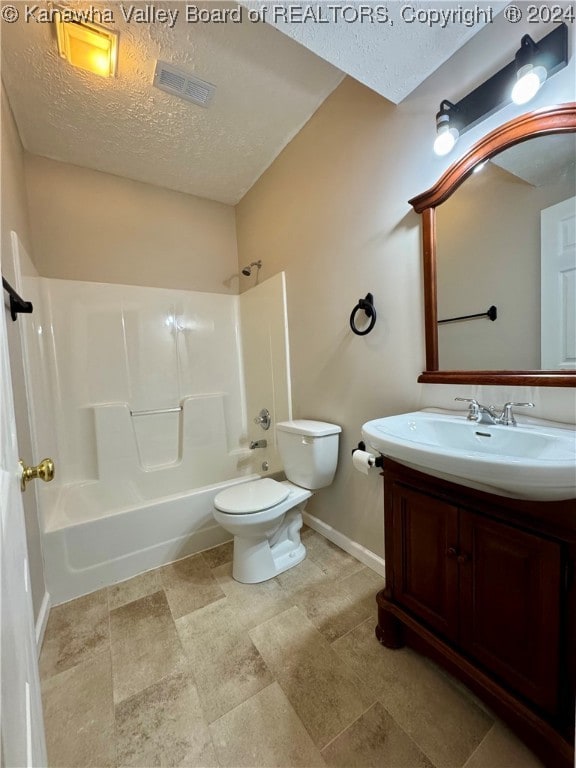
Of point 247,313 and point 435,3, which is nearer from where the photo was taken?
point 435,3

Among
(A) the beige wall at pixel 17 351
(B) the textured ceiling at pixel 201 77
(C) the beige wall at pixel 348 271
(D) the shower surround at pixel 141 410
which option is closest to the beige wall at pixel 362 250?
(C) the beige wall at pixel 348 271

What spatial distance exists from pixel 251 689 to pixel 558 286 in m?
1.67

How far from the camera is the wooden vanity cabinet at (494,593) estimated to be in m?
0.74

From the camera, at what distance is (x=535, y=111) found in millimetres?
934

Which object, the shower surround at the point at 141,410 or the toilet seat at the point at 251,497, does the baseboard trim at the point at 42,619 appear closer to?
the shower surround at the point at 141,410

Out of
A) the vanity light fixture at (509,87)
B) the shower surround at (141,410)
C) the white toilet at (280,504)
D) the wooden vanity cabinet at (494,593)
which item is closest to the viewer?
the wooden vanity cabinet at (494,593)

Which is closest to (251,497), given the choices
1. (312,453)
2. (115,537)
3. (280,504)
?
(280,504)

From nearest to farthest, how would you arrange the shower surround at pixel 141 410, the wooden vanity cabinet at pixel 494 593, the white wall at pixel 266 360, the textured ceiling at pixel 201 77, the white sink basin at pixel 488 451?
1. the white sink basin at pixel 488 451
2. the wooden vanity cabinet at pixel 494 593
3. the textured ceiling at pixel 201 77
4. the shower surround at pixel 141 410
5. the white wall at pixel 266 360

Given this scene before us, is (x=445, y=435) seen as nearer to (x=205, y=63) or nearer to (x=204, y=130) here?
(x=205, y=63)

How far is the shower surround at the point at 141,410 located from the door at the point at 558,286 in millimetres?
1407

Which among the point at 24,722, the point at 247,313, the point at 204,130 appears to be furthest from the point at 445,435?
the point at 204,130

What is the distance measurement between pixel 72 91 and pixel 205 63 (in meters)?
0.69

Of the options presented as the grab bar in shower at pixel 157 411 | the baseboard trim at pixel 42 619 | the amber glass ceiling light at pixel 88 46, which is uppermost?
the amber glass ceiling light at pixel 88 46

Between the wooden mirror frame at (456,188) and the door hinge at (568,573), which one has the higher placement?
the wooden mirror frame at (456,188)
